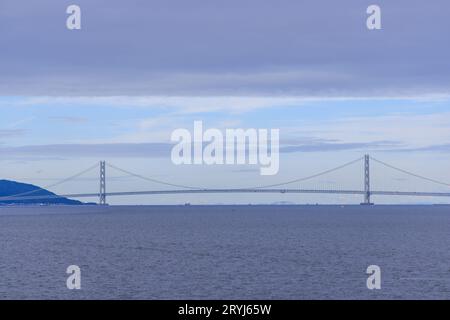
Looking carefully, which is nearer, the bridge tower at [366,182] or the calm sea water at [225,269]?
the calm sea water at [225,269]

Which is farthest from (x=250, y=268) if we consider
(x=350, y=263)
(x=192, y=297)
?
(x=192, y=297)

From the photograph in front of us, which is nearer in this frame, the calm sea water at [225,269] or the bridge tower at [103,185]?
the calm sea water at [225,269]

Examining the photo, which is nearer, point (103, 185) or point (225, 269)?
point (225, 269)

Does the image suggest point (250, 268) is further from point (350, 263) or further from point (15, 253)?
point (15, 253)

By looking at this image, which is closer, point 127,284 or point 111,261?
point 127,284

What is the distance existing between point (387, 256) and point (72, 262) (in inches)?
622

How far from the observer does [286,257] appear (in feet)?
128

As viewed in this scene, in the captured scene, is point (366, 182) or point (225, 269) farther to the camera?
point (366, 182)

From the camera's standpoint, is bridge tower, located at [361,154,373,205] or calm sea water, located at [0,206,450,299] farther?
bridge tower, located at [361,154,373,205]
